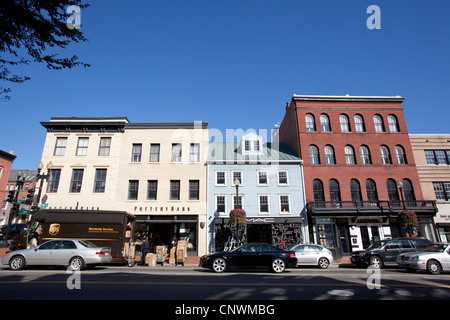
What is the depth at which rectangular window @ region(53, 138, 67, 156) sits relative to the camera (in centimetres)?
2444

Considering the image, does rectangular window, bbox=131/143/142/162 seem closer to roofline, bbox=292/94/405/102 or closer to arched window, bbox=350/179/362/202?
roofline, bbox=292/94/405/102

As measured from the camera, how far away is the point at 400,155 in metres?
26.3

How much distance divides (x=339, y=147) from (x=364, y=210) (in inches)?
265

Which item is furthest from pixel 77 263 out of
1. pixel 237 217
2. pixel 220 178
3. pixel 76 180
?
pixel 220 178

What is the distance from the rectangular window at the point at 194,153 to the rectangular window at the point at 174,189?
266cm

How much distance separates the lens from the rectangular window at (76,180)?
23328 mm

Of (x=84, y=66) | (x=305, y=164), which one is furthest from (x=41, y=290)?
(x=305, y=164)

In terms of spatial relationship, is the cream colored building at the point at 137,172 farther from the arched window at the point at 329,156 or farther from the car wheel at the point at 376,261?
the car wheel at the point at 376,261

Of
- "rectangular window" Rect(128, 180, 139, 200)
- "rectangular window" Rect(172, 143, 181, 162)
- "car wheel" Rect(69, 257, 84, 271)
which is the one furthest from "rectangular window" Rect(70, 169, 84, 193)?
"car wheel" Rect(69, 257, 84, 271)

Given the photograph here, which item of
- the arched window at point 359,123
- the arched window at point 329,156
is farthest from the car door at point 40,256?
the arched window at point 359,123

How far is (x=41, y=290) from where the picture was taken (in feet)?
23.2

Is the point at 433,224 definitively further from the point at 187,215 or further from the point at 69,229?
the point at 69,229

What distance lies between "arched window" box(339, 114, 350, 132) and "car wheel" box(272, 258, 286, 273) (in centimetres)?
1942

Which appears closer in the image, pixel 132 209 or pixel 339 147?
pixel 132 209
